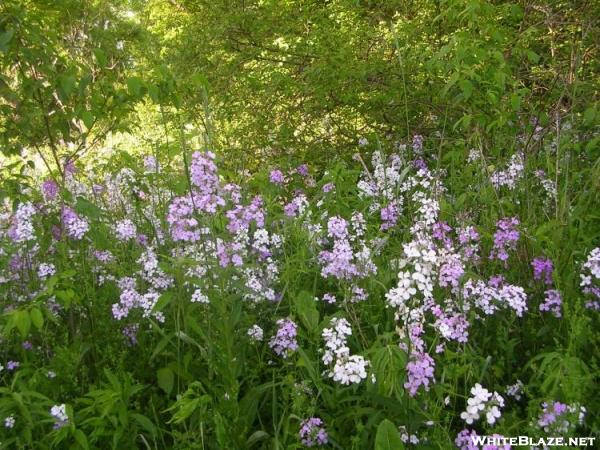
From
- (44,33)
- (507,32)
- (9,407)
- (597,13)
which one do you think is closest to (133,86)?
(44,33)

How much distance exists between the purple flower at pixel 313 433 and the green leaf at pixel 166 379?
0.63 metres

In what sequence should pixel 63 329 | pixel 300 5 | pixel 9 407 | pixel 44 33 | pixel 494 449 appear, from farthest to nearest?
pixel 300 5
pixel 44 33
pixel 63 329
pixel 9 407
pixel 494 449

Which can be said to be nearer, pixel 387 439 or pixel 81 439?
pixel 387 439

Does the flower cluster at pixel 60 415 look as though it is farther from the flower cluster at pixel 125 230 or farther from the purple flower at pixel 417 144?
the purple flower at pixel 417 144

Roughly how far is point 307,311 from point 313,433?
514mm

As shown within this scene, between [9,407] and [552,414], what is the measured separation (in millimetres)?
1747

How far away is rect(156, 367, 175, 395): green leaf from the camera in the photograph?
2295 millimetres

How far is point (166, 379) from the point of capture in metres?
2.32

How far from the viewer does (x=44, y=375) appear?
238 cm

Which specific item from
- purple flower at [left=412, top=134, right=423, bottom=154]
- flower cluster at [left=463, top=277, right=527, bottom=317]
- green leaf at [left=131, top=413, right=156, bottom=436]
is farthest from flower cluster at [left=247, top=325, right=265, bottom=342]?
purple flower at [left=412, top=134, right=423, bottom=154]

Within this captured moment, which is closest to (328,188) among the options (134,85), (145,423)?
(134,85)

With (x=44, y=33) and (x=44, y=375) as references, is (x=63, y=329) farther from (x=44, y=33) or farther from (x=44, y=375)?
(x=44, y=33)

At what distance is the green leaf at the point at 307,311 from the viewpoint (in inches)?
89.2

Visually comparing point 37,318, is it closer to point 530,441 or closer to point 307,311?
point 307,311
